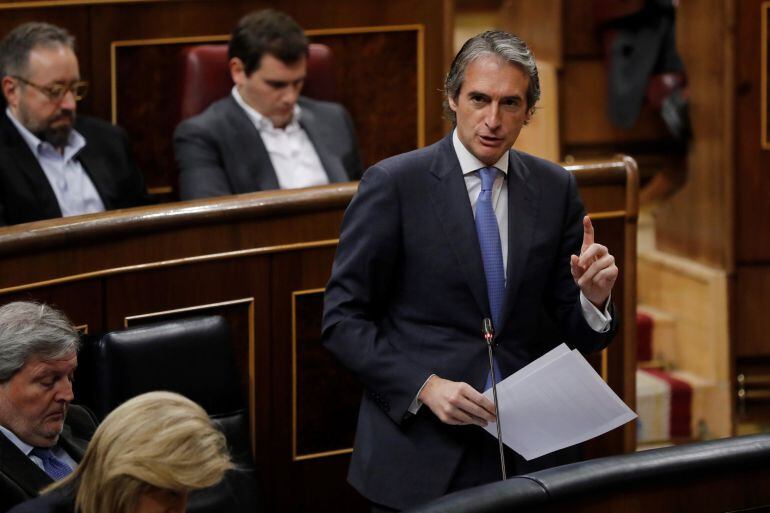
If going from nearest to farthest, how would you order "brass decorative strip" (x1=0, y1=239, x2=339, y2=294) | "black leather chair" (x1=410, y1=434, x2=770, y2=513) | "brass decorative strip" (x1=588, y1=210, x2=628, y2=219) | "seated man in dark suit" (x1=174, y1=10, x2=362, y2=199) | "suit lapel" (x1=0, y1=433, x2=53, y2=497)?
"black leather chair" (x1=410, y1=434, x2=770, y2=513) → "suit lapel" (x1=0, y1=433, x2=53, y2=497) → "brass decorative strip" (x1=0, y1=239, x2=339, y2=294) → "brass decorative strip" (x1=588, y1=210, x2=628, y2=219) → "seated man in dark suit" (x1=174, y1=10, x2=362, y2=199)

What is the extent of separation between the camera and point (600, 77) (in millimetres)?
3490

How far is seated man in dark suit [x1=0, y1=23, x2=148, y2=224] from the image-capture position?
2.20m

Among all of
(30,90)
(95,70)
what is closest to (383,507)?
(30,90)

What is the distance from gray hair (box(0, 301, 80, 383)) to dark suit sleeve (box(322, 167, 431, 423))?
0.97ft

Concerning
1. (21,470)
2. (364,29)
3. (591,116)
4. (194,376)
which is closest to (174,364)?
(194,376)

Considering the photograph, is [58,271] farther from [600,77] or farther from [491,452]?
[600,77]

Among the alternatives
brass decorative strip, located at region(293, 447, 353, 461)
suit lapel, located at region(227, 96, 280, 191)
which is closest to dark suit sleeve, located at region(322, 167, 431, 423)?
brass decorative strip, located at region(293, 447, 353, 461)

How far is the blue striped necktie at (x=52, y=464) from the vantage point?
4.85 feet

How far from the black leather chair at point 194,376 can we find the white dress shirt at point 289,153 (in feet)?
2.55

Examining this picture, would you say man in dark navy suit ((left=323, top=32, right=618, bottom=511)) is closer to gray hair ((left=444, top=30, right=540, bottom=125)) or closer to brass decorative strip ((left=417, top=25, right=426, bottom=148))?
gray hair ((left=444, top=30, right=540, bottom=125))

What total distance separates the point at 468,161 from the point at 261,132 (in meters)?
1.07

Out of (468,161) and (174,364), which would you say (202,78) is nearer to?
(174,364)

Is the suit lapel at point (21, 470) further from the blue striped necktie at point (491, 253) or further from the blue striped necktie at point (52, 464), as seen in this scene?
the blue striped necktie at point (491, 253)

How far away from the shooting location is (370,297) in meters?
1.51
